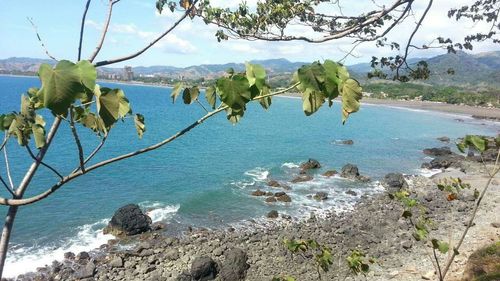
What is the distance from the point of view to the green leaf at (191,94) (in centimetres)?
255

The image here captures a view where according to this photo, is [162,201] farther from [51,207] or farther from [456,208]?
[456,208]

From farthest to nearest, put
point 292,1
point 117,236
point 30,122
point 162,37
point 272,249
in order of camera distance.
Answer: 1. point 117,236
2. point 272,249
3. point 292,1
4. point 162,37
5. point 30,122

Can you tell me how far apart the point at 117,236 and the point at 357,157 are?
82.7 feet

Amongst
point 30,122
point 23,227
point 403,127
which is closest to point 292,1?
point 30,122

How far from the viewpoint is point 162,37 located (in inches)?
A: 128

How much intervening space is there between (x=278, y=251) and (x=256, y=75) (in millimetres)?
15298

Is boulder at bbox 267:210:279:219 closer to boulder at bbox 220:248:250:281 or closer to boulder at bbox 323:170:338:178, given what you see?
boulder at bbox 220:248:250:281

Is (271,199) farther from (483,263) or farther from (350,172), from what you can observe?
(483,263)

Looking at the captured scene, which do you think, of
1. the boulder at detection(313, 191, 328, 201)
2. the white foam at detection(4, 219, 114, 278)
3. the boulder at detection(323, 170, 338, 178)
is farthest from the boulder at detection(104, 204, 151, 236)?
the boulder at detection(323, 170, 338, 178)

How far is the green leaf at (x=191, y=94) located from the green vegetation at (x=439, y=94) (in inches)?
3221

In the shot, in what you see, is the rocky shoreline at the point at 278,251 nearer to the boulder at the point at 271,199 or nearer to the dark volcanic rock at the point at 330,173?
the boulder at the point at 271,199

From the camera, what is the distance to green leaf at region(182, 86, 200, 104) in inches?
100

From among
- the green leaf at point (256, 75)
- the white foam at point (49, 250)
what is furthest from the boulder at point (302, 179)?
the green leaf at point (256, 75)

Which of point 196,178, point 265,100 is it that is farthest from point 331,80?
point 196,178
